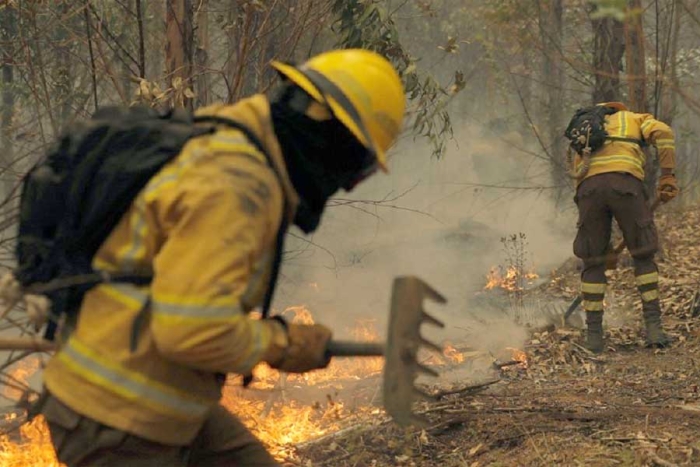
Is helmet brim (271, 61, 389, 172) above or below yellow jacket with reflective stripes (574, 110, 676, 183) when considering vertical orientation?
below

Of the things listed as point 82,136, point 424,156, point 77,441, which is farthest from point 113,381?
point 424,156

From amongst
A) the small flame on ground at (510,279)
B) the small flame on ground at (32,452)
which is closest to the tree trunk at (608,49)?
the small flame on ground at (510,279)

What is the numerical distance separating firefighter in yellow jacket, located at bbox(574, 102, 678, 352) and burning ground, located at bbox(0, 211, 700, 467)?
36 centimetres

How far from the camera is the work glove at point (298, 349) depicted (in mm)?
2533

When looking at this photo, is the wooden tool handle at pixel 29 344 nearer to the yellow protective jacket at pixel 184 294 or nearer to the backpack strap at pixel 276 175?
the yellow protective jacket at pixel 184 294

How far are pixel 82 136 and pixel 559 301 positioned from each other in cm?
859

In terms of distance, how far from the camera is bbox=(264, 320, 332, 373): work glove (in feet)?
8.31

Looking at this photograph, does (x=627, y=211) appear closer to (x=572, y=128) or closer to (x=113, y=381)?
(x=572, y=128)

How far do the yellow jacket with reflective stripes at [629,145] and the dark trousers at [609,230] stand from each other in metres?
0.08

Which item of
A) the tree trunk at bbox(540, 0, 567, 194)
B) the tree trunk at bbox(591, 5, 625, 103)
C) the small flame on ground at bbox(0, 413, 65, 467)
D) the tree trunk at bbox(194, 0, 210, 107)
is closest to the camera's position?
the small flame on ground at bbox(0, 413, 65, 467)

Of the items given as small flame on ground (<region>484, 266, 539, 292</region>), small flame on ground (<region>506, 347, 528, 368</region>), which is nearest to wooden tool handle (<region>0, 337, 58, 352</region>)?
small flame on ground (<region>506, 347, 528, 368</region>)

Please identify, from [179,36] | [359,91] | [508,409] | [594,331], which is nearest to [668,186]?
[594,331]

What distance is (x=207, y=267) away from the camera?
2.18 metres

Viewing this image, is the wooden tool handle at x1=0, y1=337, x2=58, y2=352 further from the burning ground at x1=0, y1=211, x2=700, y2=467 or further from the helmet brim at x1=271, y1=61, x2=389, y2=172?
the burning ground at x1=0, y1=211, x2=700, y2=467
